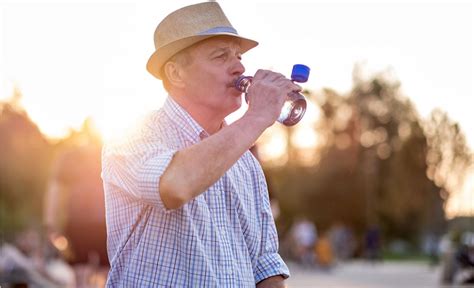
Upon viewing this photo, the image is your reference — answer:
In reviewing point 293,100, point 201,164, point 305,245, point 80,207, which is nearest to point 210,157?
point 201,164

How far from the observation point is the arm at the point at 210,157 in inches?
130

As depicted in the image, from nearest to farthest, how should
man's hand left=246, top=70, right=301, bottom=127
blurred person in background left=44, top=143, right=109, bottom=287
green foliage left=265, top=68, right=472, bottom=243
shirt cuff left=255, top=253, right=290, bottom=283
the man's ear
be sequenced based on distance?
man's hand left=246, top=70, right=301, bottom=127
the man's ear
shirt cuff left=255, top=253, right=290, bottom=283
blurred person in background left=44, top=143, right=109, bottom=287
green foliage left=265, top=68, right=472, bottom=243

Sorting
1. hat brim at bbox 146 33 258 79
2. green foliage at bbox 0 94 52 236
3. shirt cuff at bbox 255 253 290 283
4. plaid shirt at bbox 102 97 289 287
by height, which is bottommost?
green foliage at bbox 0 94 52 236

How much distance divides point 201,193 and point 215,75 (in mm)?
533

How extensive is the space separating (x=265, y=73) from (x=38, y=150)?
219 ft

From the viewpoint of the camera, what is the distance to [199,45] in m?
3.88

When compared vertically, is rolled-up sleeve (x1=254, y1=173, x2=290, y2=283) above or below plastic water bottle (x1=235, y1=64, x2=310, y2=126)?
below

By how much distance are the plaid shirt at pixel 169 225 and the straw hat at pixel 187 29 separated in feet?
0.61

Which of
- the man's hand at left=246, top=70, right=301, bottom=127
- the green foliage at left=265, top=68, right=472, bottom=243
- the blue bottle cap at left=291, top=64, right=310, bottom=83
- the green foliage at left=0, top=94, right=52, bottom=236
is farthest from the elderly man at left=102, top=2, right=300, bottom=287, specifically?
the green foliage at left=0, top=94, right=52, bottom=236

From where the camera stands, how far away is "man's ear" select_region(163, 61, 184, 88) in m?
3.93

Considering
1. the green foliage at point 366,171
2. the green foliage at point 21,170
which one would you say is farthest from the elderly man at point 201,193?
the green foliage at point 21,170

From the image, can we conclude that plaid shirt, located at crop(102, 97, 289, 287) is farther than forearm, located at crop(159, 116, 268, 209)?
Yes

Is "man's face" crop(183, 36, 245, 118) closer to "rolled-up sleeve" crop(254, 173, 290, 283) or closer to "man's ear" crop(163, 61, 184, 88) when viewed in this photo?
"man's ear" crop(163, 61, 184, 88)

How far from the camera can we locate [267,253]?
410 centimetres
